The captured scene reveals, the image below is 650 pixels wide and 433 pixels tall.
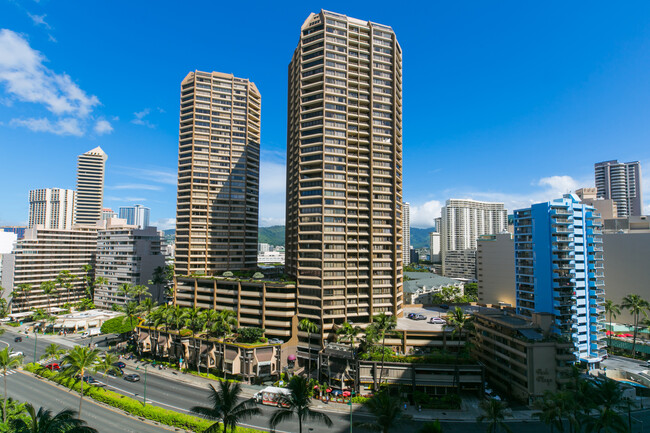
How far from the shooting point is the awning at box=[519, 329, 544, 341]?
72500mm

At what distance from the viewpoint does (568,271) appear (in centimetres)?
9825

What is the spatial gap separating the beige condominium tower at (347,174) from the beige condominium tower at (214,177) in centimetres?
5071

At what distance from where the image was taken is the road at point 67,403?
59094 millimetres

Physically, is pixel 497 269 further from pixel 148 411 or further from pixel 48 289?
pixel 48 289

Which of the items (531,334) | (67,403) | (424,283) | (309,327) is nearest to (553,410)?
(531,334)

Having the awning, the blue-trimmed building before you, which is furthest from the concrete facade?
the awning

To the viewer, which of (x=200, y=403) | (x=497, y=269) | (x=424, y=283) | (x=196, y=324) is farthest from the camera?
(x=424, y=283)

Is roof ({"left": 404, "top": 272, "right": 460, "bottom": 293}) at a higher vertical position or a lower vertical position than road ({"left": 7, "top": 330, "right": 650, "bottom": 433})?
higher

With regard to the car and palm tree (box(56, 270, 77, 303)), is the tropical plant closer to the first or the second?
the car

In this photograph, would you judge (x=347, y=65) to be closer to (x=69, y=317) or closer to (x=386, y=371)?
(x=386, y=371)

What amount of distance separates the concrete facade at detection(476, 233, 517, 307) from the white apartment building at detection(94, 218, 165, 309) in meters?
154

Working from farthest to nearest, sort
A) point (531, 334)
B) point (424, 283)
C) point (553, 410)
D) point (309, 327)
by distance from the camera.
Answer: point (424, 283), point (309, 327), point (531, 334), point (553, 410)

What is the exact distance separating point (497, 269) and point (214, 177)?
132664mm

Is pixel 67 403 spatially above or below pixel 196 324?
below
